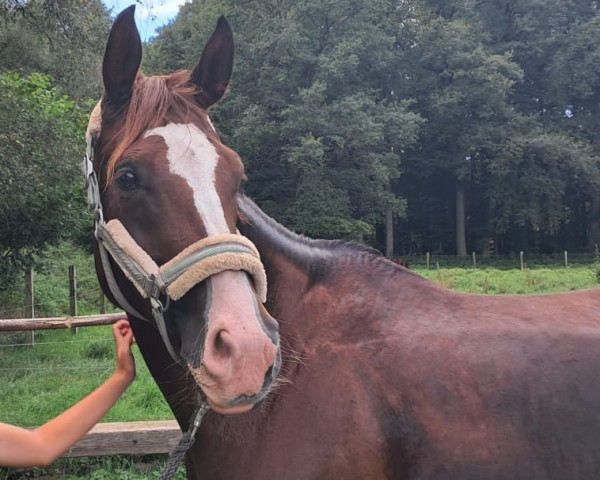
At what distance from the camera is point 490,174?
3631cm

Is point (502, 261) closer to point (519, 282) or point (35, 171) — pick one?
point (519, 282)

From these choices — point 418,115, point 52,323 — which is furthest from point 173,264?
point 418,115

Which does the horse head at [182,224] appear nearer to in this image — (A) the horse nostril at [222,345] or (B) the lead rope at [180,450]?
(A) the horse nostril at [222,345]

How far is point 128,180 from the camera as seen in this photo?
1871mm

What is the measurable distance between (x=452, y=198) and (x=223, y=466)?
3937 centimetres

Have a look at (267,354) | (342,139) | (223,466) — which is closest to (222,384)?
(267,354)

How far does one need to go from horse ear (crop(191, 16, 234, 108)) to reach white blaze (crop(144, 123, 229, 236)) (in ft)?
1.02

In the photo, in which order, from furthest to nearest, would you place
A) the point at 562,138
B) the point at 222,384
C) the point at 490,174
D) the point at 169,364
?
the point at 490,174, the point at 562,138, the point at 169,364, the point at 222,384

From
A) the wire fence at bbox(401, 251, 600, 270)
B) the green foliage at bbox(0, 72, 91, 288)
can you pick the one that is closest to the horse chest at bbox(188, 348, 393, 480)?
the green foliage at bbox(0, 72, 91, 288)

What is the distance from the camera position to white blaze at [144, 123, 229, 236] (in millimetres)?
1780

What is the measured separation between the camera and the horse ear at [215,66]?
2217 mm

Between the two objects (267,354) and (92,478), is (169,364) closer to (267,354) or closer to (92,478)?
(267,354)

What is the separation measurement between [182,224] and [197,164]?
22cm

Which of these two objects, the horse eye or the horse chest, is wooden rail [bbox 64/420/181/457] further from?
the horse eye
